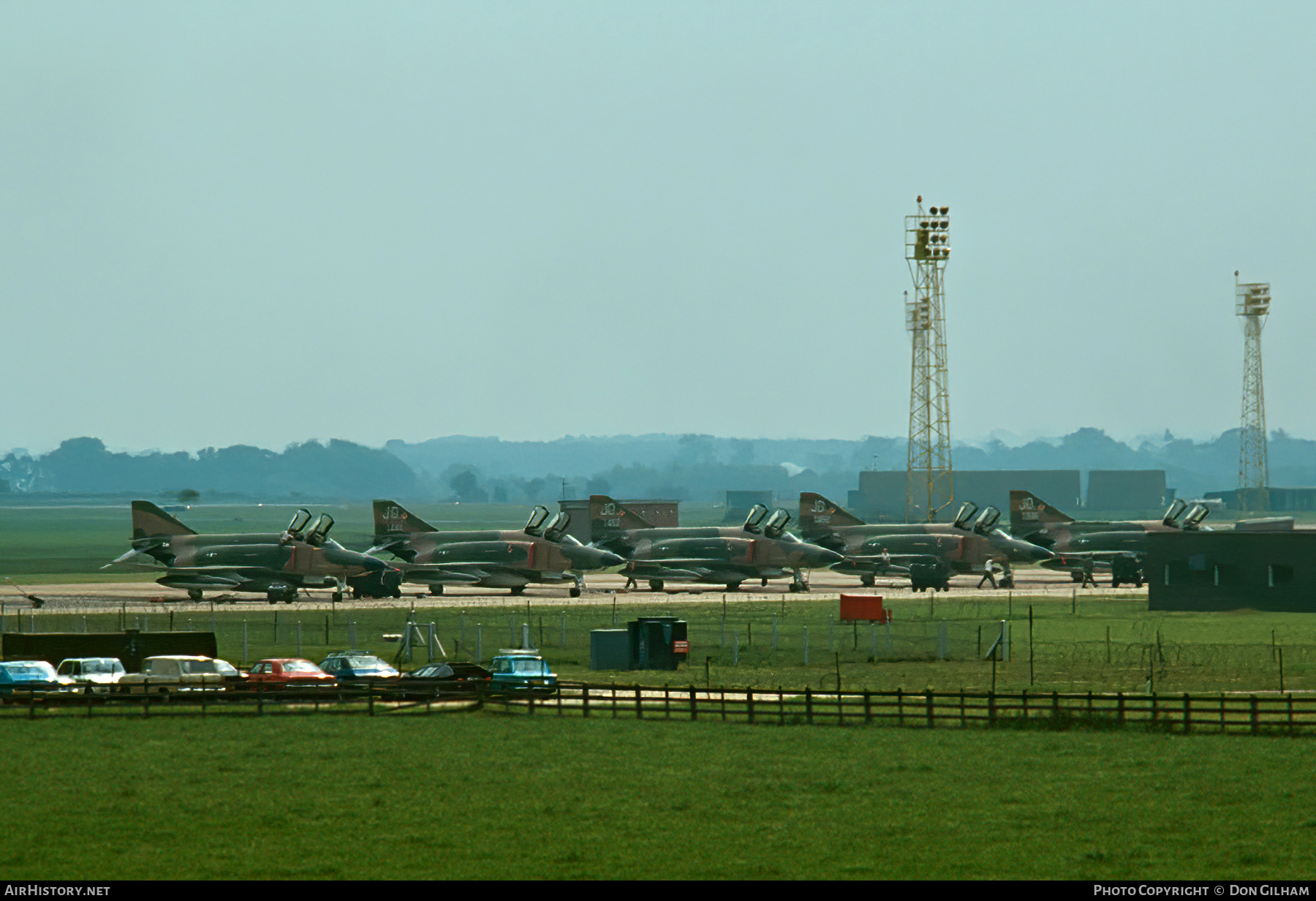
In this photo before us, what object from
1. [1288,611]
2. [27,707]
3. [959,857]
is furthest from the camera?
[1288,611]

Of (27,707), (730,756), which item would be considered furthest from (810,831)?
(27,707)

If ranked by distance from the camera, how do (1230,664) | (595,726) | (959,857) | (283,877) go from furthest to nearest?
(1230,664) → (595,726) → (959,857) → (283,877)

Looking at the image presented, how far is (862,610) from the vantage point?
5562 centimetres

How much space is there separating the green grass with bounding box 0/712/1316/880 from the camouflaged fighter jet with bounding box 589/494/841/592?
4970 cm

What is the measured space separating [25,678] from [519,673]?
11.5 m

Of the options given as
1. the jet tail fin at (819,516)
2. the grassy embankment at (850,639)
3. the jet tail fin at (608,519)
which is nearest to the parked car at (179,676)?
the grassy embankment at (850,639)

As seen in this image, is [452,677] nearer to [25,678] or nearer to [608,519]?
[25,678]

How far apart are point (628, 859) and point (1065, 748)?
38.0 feet

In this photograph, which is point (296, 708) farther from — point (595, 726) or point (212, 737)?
point (595, 726)

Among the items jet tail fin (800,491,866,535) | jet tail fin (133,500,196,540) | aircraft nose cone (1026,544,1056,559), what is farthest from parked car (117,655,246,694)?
aircraft nose cone (1026,544,1056,559)

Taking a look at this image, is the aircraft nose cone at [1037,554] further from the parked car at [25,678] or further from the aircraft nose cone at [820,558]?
the parked car at [25,678]

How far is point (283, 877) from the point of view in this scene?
17734 mm

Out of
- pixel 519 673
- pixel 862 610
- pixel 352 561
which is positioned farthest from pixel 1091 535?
pixel 519 673

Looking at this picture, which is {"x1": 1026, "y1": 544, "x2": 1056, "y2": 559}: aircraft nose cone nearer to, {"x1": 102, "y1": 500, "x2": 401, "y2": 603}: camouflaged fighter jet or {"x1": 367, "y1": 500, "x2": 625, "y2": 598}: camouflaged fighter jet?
{"x1": 367, "y1": 500, "x2": 625, "y2": 598}: camouflaged fighter jet
